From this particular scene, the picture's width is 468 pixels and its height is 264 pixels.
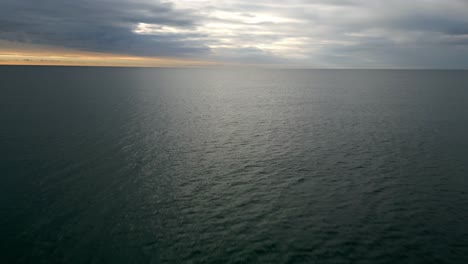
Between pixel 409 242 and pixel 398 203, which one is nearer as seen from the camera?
pixel 409 242

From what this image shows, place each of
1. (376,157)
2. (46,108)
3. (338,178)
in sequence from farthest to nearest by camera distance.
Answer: (46,108)
(376,157)
(338,178)

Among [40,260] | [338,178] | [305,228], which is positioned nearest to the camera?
[40,260]

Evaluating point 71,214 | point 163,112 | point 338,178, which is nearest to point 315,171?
point 338,178

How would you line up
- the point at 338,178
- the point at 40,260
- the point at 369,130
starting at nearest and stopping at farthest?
the point at 40,260
the point at 338,178
the point at 369,130

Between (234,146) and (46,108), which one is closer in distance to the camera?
(234,146)

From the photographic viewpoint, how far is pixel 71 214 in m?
37.7

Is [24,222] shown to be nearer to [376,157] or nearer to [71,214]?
[71,214]

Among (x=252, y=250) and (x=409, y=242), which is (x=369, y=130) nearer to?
(x=409, y=242)

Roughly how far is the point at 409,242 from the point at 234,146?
41505 millimetres

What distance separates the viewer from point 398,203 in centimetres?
4128

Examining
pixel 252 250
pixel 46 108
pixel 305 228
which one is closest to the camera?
pixel 252 250

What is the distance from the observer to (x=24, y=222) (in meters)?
35.6

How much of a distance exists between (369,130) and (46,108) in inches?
4281

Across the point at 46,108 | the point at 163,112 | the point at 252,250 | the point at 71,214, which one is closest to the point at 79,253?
the point at 71,214
